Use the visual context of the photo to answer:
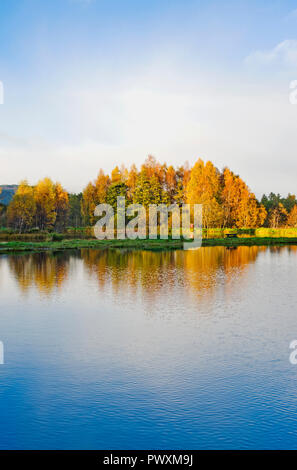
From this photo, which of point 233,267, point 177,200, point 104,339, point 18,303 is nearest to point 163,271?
point 233,267

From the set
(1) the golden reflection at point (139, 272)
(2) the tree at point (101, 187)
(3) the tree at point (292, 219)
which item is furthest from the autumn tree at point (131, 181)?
(3) the tree at point (292, 219)

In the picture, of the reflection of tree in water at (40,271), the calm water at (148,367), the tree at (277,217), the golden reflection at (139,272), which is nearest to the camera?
the calm water at (148,367)

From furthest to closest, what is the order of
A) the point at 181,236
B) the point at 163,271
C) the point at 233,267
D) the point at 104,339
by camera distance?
the point at 181,236 < the point at 233,267 < the point at 163,271 < the point at 104,339

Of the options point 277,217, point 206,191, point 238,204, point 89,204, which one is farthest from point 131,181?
point 277,217

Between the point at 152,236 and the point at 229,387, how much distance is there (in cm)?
5999

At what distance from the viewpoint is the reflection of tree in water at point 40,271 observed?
91.7 feet

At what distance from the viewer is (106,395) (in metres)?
11.0

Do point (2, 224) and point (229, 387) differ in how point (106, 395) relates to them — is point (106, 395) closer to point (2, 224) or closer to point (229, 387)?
point (229, 387)

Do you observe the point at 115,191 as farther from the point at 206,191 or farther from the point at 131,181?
the point at 206,191

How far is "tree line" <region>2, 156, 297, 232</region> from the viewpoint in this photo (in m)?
76.1

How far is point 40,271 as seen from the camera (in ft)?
112

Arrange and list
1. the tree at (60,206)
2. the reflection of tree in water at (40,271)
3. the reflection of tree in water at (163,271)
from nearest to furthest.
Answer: the reflection of tree in water at (163,271) → the reflection of tree in water at (40,271) → the tree at (60,206)

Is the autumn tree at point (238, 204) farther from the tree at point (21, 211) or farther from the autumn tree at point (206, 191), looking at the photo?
the tree at point (21, 211)

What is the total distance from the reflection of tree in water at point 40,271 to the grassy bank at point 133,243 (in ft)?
29.7
